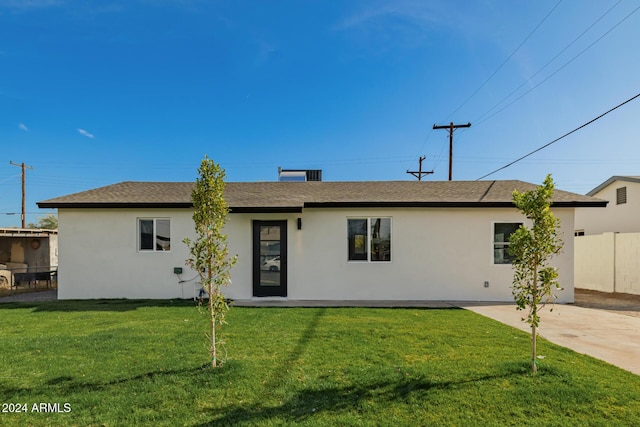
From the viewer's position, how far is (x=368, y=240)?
30.8ft

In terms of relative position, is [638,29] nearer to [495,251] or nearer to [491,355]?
[495,251]

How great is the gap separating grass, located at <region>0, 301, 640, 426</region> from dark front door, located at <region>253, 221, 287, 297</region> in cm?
320

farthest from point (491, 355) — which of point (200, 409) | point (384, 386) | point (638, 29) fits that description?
point (638, 29)

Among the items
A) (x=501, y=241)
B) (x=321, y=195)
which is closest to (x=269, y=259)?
(x=321, y=195)

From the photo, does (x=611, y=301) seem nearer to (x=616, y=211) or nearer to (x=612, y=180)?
(x=616, y=211)

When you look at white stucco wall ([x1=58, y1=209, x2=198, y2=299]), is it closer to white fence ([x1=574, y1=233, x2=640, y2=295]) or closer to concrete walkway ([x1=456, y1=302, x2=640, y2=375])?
concrete walkway ([x1=456, y1=302, x2=640, y2=375])

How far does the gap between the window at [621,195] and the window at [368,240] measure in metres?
13.6

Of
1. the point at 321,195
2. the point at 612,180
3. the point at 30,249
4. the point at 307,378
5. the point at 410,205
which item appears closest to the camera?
the point at 307,378

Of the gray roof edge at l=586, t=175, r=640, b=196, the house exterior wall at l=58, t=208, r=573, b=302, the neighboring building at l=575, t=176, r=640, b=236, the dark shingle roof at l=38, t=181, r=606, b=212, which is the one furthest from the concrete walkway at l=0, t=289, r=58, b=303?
the gray roof edge at l=586, t=175, r=640, b=196

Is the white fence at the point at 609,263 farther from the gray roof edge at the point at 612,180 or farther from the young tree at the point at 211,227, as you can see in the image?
the young tree at the point at 211,227

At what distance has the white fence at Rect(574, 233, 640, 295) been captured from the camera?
34.2ft

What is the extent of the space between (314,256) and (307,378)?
18.5 feet

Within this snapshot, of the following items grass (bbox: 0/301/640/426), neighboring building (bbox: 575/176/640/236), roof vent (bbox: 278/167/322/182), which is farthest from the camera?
roof vent (bbox: 278/167/322/182)

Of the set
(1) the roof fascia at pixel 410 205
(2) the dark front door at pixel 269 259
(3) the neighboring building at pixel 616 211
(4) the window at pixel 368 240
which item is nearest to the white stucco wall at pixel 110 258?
(2) the dark front door at pixel 269 259
